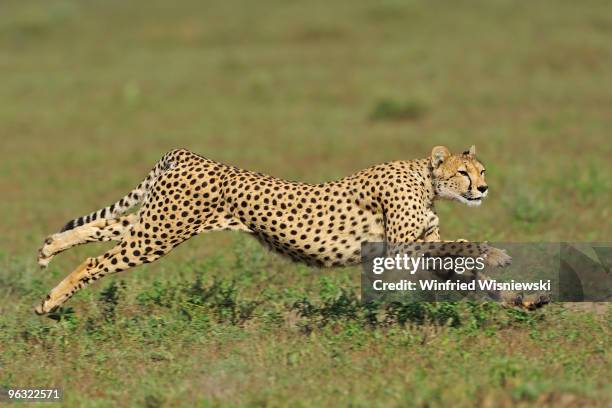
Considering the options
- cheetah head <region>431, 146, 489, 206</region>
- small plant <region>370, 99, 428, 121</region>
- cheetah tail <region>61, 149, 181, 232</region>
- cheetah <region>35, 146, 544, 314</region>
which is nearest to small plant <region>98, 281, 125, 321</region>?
cheetah <region>35, 146, 544, 314</region>

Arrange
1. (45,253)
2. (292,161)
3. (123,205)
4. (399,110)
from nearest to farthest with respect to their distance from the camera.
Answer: (45,253) → (123,205) → (292,161) → (399,110)

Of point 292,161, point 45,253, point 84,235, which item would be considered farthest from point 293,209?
point 292,161

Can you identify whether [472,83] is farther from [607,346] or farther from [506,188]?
[607,346]

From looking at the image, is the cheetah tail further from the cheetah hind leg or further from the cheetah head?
the cheetah head

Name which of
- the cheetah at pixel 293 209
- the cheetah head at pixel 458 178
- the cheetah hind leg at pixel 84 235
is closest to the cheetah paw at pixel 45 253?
the cheetah hind leg at pixel 84 235

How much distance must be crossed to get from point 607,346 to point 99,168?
1075 cm

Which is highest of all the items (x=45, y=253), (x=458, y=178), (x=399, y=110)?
(x=399, y=110)

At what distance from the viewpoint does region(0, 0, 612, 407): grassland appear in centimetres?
612

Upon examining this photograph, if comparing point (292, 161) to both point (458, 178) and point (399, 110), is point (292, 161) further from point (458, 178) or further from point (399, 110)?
point (458, 178)

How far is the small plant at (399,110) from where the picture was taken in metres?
18.8

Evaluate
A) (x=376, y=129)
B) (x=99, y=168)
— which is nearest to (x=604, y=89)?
(x=376, y=129)

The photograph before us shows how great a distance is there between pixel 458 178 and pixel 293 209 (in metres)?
1.14

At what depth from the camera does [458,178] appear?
7.04 metres

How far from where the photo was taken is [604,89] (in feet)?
65.0
